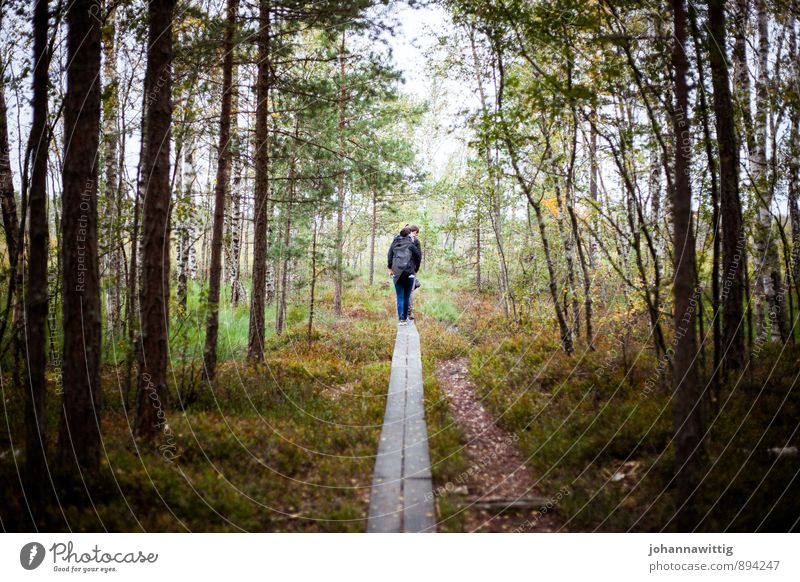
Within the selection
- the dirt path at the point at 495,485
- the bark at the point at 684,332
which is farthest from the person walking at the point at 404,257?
the bark at the point at 684,332

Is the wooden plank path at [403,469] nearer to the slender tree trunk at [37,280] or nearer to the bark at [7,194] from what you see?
the slender tree trunk at [37,280]

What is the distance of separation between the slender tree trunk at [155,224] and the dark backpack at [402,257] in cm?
696

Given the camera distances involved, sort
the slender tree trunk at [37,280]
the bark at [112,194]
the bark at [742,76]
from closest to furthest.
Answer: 1. the slender tree trunk at [37,280]
2. the bark at [742,76]
3. the bark at [112,194]

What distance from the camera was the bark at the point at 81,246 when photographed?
3434mm

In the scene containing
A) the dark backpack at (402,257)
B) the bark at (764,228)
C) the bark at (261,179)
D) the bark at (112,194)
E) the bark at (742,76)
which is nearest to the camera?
the bark at (742,76)

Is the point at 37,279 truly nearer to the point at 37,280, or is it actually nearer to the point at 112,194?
the point at 37,280

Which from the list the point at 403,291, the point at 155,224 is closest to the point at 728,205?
the point at 155,224

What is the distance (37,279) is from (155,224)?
4.22 ft

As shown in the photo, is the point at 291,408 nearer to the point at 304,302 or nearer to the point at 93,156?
the point at 93,156

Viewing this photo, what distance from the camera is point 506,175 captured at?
6824 mm
